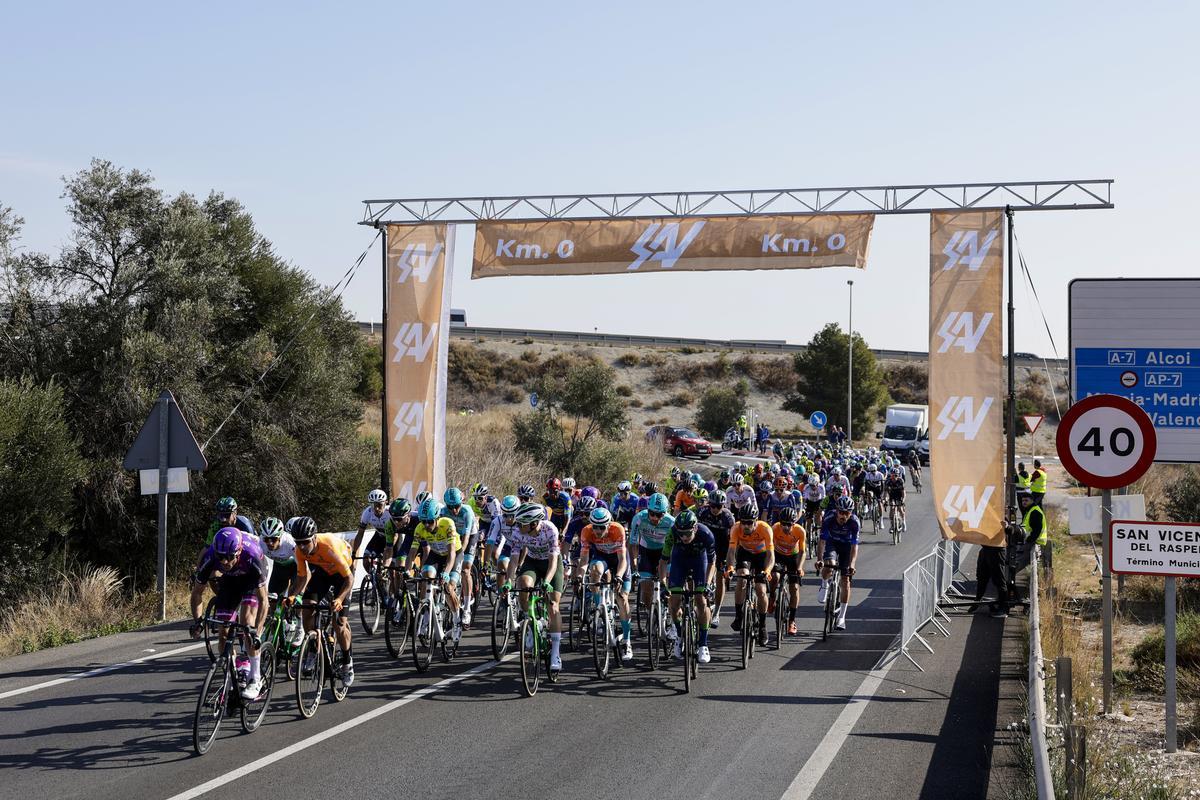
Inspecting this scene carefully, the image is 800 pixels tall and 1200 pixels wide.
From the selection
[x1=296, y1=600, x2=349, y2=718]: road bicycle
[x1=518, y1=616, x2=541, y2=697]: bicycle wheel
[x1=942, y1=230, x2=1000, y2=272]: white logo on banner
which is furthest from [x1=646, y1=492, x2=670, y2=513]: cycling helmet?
[x1=942, y1=230, x2=1000, y2=272]: white logo on banner

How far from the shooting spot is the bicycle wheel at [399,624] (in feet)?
40.8

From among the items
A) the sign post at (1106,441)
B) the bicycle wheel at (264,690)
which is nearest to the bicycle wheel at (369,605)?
the bicycle wheel at (264,690)

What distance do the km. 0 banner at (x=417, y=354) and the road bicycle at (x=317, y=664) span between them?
8823 mm

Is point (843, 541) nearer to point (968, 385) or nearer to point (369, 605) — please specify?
point (968, 385)

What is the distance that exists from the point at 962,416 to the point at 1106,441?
7.48 metres

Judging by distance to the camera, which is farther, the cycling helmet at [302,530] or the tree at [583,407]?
the tree at [583,407]

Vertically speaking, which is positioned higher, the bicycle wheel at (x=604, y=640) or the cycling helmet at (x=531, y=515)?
the cycling helmet at (x=531, y=515)

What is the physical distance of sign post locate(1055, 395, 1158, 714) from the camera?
355 inches

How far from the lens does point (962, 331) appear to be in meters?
16.5

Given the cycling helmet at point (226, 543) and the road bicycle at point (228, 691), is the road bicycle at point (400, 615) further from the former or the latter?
the cycling helmet at point (226, 543)

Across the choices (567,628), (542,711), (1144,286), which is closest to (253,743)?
(542,711)

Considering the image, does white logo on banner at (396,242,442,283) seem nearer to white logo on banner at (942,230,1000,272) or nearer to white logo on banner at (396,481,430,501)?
white logo on banner at (396,481,430,501)

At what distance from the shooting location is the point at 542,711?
401 inches

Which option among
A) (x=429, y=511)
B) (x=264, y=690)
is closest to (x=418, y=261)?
(x=429, y=511)
